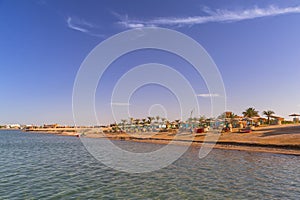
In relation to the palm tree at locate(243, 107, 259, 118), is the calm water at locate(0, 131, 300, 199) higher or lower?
lower

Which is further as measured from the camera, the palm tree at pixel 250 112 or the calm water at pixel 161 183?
the palm tree at pixel 250 112

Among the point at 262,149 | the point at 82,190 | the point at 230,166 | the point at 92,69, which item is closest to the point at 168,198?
the point at 82,190

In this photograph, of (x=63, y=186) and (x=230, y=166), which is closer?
(x=63, y=186)

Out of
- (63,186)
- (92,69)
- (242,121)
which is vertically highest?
(92,69)

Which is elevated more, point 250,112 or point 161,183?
point 250,112

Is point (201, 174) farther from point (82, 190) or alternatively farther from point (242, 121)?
point (242, 121)

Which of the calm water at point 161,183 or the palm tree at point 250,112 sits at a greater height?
the palm tree at point 250,112

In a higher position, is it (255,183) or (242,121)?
(242,121)

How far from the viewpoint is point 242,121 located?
7281 cm

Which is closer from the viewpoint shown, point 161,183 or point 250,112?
point 161,183

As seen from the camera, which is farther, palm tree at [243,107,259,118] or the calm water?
palm tree at [243,107,259,118]

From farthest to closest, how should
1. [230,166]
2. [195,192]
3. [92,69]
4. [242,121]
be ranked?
1. [242,121]
2. [92,69]
3. [230,166]
4. [195,192]

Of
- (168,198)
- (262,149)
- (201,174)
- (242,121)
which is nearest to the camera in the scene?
(168,198)

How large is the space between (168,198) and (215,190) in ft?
12.9
